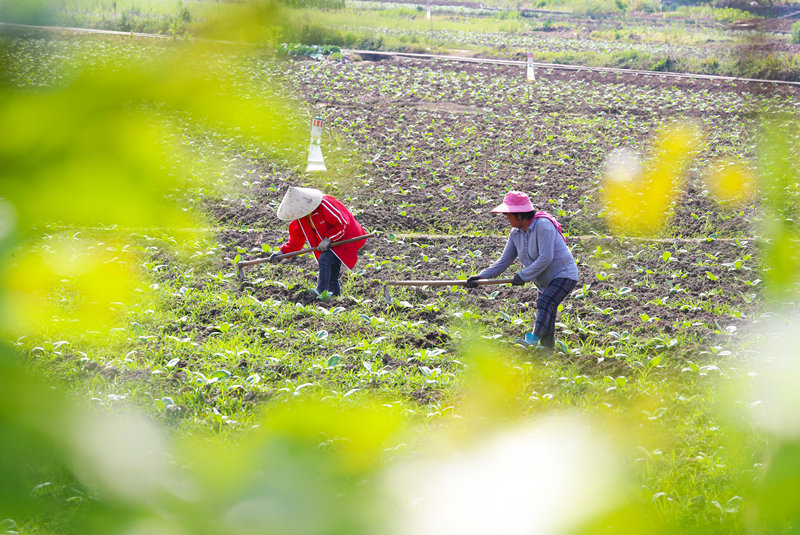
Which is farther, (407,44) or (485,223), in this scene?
(407,44)

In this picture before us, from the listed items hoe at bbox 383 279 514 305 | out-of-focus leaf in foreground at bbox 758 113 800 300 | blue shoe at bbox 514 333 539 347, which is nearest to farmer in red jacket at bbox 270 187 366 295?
hoe at bbox 383 279 514 305

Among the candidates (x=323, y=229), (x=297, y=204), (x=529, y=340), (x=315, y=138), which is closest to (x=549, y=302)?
(x=529, y=340)

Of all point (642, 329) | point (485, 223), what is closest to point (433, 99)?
point (485, 223)

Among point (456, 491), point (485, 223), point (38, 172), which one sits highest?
point (38, 172)

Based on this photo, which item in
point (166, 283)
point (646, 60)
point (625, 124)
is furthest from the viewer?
point (646, 60)

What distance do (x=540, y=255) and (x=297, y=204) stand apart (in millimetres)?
2382

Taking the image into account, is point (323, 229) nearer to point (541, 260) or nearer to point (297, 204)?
point (297, 204)

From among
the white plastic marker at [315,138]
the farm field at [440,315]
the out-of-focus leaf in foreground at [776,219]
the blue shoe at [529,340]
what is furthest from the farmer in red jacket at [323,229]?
the out-of-focus leaf in foreground at [776,219]

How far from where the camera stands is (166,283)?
7352mm

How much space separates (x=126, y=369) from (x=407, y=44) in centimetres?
2580

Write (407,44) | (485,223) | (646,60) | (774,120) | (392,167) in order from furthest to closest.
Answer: (407,44), (646,60), (392,167), (485,223), (774,120)

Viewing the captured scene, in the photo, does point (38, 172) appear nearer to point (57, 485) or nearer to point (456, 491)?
point (57, 485)

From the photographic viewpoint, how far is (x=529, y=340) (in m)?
6.07

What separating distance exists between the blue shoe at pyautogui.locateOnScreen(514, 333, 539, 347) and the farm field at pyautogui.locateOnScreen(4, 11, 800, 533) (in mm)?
204
